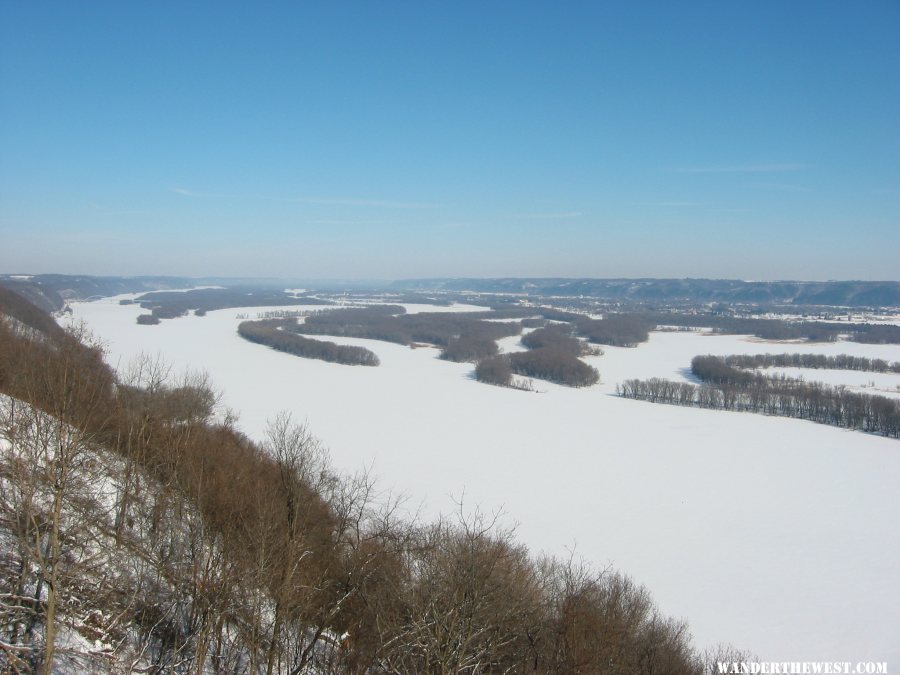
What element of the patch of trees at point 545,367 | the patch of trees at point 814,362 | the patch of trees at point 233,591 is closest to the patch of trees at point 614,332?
the patch of trees at point 545,367

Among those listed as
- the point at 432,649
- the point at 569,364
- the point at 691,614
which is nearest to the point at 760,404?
the point at 569,364

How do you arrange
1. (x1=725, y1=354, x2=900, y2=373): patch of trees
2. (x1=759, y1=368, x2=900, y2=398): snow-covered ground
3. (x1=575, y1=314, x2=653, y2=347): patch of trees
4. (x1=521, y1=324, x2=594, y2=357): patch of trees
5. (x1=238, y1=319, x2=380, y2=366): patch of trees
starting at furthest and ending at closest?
(x1=575, y1=314, x2=653, y2=347): patch of trees
(x1=521, y1=324, x2=594, y2=357): patch of trees
(x1=725, y1=354, x2=900, y2=373): patch of trees
(x1=238, y1=319, x2=380, y2=366): patch of trees
(x1=759, y1=368, x2=900, y2=398): snow-covered ground

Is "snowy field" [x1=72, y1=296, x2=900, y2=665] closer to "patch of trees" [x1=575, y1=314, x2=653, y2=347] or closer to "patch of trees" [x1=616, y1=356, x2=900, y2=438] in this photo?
"patch of trees" [x1=616, y1=356, x2=900, y2=438]

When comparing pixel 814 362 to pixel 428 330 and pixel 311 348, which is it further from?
pixel 311 348

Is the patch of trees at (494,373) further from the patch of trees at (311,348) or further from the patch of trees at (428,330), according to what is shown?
the patch of trees at (311,348)

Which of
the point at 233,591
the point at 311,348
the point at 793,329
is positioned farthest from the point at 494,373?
the point at 793,329

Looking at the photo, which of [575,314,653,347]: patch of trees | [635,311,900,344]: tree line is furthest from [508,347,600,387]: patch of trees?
[635,311,900,344]: tree line

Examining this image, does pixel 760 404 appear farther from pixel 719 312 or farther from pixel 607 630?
pixel 719 312
